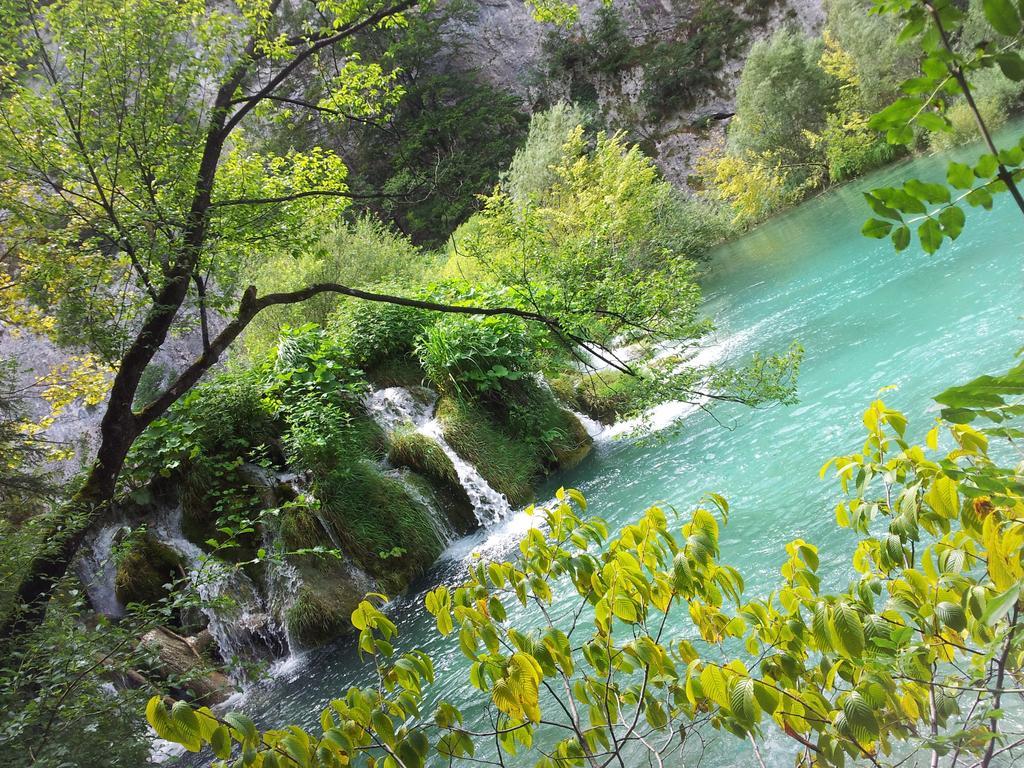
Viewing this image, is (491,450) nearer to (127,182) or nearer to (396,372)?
(396,372)

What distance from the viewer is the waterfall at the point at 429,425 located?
26.9 feet

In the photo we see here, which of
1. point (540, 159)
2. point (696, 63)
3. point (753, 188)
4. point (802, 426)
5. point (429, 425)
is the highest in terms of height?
point (696, 63)

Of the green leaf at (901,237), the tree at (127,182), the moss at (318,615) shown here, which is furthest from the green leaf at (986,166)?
the moss at (318,615)

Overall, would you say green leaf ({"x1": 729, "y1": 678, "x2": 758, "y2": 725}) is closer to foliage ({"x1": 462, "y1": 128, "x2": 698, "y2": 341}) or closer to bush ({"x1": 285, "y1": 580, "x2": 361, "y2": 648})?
foliage ({"x1": 462, "y1": 128, "x2": 698, "y2": 341})

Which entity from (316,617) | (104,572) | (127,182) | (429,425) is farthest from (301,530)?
(127,182)

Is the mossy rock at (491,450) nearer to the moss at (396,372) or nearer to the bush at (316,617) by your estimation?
the moss at (396,372)

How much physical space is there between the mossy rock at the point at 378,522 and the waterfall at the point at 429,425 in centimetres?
69

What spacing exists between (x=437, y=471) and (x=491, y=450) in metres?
0.81

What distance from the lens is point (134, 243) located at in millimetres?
4547

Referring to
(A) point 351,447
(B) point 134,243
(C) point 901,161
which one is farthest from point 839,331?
(C) point 901,161

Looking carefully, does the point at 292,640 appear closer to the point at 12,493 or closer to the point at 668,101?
the point at 12,493

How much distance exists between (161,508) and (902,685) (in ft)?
26.5

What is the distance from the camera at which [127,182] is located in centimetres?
505

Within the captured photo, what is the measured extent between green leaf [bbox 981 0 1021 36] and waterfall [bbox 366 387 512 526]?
766 cm
